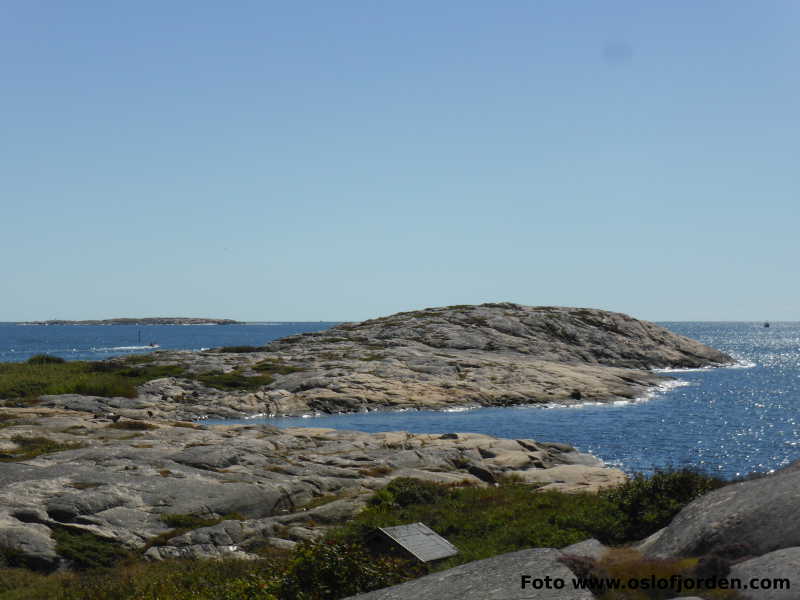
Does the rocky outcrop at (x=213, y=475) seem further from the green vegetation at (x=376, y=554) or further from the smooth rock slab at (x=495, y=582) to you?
the smooth rock slab at (x=495, y=582)

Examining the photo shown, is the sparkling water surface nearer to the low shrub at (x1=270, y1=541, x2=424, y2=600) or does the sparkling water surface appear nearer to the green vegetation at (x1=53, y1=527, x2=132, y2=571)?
the low shrub at (x1=270, y1=541, x2=424, y2=600)

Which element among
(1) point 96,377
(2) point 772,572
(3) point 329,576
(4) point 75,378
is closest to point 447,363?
(1) point 96,377

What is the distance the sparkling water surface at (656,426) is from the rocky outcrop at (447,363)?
428cm

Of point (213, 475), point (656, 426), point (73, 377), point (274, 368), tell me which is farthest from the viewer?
point (274, 368)

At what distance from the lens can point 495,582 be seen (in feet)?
40.2

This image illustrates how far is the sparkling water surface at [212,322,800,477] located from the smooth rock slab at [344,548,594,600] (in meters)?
30.5

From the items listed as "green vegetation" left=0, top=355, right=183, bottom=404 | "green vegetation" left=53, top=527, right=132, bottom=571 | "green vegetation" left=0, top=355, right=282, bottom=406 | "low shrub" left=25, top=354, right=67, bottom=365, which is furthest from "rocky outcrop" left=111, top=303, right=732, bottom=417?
"green vegetation" left=53, top=527, right=132, bottom=571

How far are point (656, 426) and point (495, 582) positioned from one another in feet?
185

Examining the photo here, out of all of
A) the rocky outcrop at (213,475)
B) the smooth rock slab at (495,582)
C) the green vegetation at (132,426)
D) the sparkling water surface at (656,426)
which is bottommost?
the sparkling water surface at (656,426)

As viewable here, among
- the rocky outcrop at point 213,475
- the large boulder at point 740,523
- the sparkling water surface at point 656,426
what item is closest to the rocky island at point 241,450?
the rocky outcrop at point 213,475

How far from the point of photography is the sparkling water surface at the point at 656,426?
5041 centimetres

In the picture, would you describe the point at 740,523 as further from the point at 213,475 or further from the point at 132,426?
the point at 132,426

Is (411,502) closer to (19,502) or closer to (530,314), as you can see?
(19,502)

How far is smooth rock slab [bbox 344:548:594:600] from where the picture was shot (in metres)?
11.4
